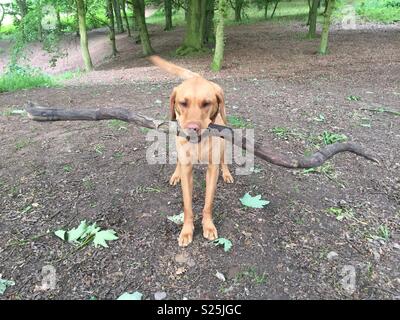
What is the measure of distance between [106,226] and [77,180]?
0.99m

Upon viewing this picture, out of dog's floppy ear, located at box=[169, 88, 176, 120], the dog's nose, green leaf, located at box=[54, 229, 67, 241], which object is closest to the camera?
the dog's nose

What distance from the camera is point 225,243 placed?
10.2ft

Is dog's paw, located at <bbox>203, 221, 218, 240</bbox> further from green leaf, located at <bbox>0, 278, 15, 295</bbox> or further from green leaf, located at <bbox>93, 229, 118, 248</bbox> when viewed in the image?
green leaf, located at <bbox>0, 278, 15, 295</bbox>

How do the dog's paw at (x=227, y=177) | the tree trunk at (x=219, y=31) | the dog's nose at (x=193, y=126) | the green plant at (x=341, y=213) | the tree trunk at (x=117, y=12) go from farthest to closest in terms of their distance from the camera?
1. the tree trunk at (x=117, y=12)
2. the tree trunk at (x=219, y=31)
3. the dog's paw at (x=227, y=177)
4. the green plant at (x=341, y=213)
5. the dog's nose at (x=193, y=126)

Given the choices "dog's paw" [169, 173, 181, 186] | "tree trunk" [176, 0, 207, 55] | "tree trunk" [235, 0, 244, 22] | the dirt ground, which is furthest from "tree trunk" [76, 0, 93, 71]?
"tree trunk" [235, 0, 244, 22]

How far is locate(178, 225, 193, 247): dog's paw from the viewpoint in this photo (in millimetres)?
3147

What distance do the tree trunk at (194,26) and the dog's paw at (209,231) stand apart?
13102mm

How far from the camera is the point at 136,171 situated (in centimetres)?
429

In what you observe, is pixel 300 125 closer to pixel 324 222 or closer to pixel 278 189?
pixel 278 189

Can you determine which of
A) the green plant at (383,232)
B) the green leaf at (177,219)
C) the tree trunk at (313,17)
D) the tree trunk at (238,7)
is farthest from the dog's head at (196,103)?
the tree trunk at (238,7)

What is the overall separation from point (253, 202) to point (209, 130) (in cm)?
120

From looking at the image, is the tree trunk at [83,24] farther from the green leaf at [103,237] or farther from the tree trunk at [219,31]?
the green leaf at [103,237]

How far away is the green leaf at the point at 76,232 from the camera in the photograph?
3189 millimetres
